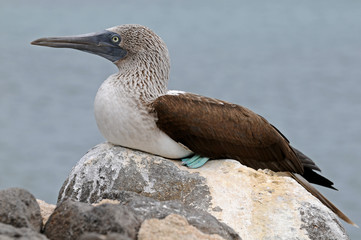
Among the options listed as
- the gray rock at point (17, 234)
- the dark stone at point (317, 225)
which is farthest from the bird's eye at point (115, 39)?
the gray rock at point (17, 234)

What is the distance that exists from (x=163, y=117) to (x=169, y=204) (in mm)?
2320

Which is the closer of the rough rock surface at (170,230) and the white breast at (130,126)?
the rough rock surface at (170,230)

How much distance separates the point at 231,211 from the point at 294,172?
1746mm

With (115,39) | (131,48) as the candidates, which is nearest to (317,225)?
(131,48)

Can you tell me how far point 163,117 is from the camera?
25.2 feet

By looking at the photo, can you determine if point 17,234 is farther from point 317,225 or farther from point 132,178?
point 317,225

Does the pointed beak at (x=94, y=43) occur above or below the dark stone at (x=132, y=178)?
above

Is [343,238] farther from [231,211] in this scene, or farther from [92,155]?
[92,155]

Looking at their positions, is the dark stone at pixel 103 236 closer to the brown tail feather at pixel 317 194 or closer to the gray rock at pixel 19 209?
the gray rock at pixel 19 209

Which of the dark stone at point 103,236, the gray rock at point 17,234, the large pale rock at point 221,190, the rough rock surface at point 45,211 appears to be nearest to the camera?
the dark stone at point 103,236

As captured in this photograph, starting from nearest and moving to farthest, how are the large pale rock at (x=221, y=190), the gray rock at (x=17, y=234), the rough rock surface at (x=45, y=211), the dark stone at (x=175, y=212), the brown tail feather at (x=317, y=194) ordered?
the gray rock at (x=17, y=234) → the dark stone at (x=175, y=212) → the rough rock surface at (x=45, y=211) → the large pale rock at (x=221, y=190) → the brown tail feather at (x=317, y=194)

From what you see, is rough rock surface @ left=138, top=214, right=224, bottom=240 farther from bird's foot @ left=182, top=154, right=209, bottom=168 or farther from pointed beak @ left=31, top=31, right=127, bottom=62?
pointed beak @ left=31, top=31, right=127, bottom=62

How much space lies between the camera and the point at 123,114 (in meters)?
7.69

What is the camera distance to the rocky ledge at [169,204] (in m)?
4.90
